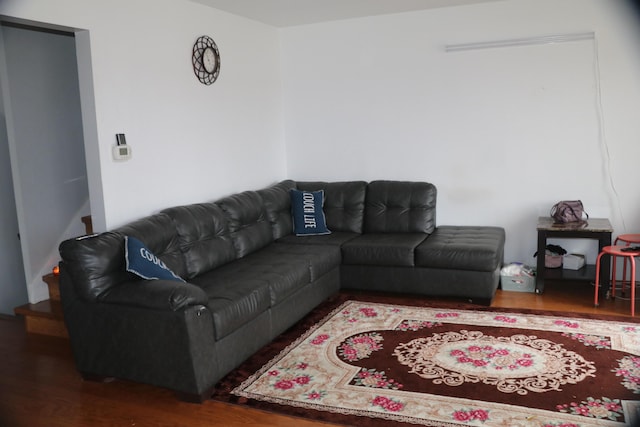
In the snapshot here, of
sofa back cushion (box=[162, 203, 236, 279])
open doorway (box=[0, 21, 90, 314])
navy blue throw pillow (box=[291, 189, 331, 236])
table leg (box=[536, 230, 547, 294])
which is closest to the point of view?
sofa back cushion (box=[162, 203, 236, 279])

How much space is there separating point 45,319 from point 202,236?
1290mm

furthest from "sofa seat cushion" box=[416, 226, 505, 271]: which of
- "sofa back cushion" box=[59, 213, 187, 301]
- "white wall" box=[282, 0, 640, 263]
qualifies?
"sofa back cushion" box=[59, 213, 187, 301]

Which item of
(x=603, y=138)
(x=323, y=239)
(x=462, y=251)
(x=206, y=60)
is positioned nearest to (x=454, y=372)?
(x=462, y=251)

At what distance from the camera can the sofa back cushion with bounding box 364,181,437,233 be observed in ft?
16.1

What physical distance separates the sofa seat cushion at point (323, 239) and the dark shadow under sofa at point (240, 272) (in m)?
0.01

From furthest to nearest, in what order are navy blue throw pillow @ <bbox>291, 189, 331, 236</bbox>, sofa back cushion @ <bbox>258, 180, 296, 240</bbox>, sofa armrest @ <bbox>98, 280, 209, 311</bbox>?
1. navy blue throw pillow @ <bbox>291, 189, 331, 236</bbox>
2. sofa back cushion @ <bbox>258, 180, 296, 240</bbox>
3. sofa armrest @ <bbox>98, 280, 209, 311</bbox>

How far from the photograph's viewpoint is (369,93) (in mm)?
5422

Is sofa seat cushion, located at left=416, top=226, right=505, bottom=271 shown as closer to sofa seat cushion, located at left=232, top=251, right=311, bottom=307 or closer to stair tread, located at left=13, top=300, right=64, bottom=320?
sofa seat cushion, located at left=232, top=251, right=311, bottom=307

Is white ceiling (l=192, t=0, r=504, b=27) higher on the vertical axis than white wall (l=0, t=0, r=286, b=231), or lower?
higher

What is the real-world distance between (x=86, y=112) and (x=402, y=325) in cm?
257

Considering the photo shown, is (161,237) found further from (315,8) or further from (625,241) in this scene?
(625,241)

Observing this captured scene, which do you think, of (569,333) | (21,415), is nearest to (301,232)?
(569,333)

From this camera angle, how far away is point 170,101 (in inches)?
165

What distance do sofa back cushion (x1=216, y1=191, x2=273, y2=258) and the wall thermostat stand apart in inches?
33.5
